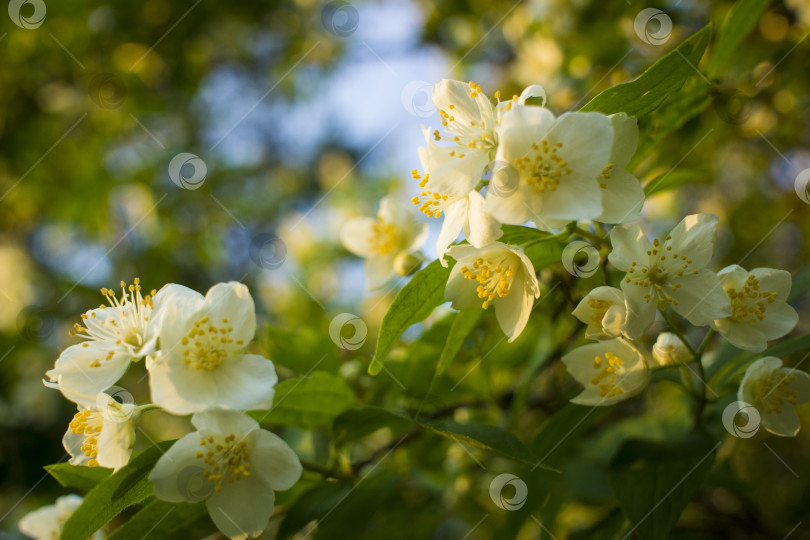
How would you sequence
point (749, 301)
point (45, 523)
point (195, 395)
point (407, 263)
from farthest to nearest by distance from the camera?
1. point (407, 263)
2. point (45, 523)
3. point (749, 301)
4. point (195, 395)

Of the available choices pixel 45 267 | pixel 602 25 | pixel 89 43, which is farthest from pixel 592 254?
pixel 45 267

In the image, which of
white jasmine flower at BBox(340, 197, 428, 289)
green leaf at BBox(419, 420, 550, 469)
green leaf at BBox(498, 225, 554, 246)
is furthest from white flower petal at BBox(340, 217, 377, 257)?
green leaf at BBox(419, 420, 550, 469)

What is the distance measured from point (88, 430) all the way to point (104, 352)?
0.18 m

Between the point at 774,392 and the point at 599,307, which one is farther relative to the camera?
the point at 774,392

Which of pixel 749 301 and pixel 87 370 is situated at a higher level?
pixel 87 370

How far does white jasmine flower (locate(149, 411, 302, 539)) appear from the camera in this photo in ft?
3.54

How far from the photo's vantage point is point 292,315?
3.20 metres

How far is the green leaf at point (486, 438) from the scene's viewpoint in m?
1.03

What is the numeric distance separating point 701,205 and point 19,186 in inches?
159

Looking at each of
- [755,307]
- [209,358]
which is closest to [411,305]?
[209,358]

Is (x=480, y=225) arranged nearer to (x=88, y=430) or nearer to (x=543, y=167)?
(x=543, y=167)

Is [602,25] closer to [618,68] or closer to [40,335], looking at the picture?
[618,68]

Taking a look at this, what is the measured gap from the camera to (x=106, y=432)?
3.60 feet

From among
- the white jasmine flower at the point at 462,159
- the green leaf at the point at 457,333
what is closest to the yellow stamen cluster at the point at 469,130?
the white jasmine flower at the point at 462,159
